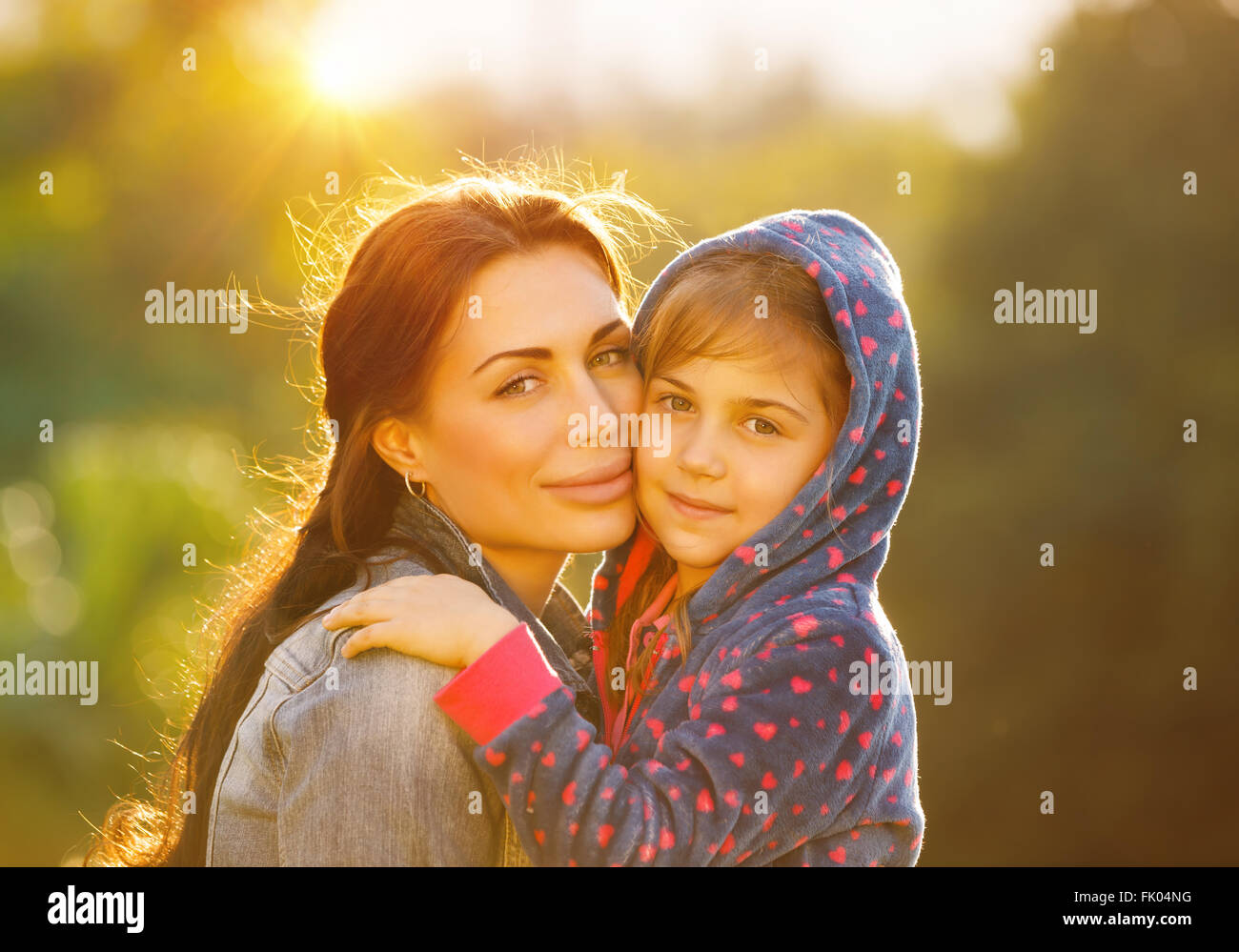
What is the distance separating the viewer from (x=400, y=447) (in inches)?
108

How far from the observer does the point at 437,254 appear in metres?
2.60

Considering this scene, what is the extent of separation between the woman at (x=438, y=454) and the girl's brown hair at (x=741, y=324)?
0.12 m

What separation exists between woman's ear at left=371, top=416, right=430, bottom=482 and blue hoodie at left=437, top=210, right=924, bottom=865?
0.59 meters

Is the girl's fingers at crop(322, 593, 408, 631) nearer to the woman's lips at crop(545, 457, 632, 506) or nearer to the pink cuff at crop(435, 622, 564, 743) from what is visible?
the pink cuff at crop(435, 622, 564, 743)

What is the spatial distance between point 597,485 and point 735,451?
321mm

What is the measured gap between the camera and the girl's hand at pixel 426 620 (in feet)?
7.23

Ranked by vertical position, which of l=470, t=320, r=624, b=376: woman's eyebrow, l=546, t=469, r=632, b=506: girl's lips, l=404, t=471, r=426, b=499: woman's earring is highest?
l=470, t=320, r=624, b=376: woman's eyebrow

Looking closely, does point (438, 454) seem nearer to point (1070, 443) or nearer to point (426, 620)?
point (426, 620)

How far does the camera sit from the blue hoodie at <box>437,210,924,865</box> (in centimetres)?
212

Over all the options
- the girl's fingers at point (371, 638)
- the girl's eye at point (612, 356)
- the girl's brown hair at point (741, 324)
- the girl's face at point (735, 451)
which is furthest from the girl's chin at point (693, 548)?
the girl's fingers at point (371, 638)

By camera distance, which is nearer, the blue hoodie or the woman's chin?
the blue hoodie

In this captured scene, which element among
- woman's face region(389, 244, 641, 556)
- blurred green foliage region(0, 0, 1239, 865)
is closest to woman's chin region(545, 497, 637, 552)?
woman's face region(389, 244, 641, 556)

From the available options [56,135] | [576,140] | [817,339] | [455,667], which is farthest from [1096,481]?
[56,135]

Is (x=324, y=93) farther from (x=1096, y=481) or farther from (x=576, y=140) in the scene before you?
(x=1096, y=481)
